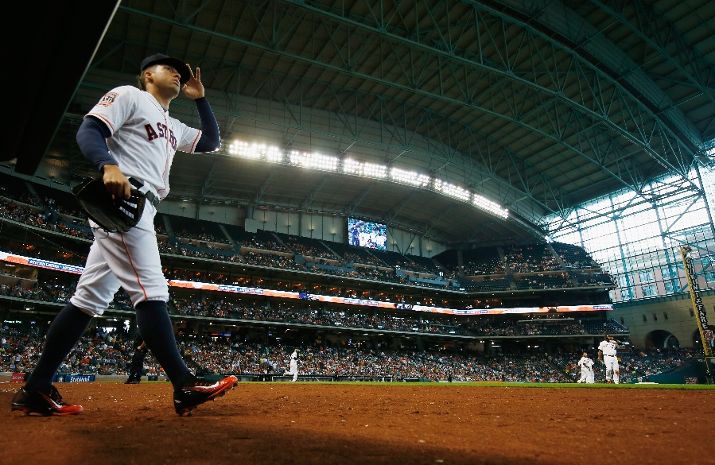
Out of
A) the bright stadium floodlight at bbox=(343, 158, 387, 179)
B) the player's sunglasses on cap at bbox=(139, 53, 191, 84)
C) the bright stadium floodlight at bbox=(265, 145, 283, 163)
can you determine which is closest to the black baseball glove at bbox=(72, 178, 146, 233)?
the player's sunglasses on cap at bbox=(139, 53, 191, 84)

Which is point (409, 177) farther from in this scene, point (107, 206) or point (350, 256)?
point (107, 206)

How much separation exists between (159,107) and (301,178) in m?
30.4

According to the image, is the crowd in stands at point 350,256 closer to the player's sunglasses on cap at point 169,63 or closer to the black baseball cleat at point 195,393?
the player's sunglasses on cap at point 169,63

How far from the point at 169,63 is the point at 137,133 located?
2.58ft

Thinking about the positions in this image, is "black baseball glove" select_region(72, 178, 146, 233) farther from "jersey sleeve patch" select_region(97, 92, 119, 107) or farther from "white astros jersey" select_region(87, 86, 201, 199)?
"jersey sleeve patch" select_region(97, 92, 119, 107)

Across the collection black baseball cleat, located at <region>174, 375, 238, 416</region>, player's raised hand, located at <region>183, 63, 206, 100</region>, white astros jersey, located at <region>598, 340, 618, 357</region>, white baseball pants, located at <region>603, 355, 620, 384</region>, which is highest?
player's raised hand, located at <region>183, 63, 206, 100</region>

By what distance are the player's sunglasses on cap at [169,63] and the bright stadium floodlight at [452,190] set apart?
30.9 metres

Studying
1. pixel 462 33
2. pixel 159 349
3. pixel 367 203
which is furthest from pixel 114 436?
pixel 367 203

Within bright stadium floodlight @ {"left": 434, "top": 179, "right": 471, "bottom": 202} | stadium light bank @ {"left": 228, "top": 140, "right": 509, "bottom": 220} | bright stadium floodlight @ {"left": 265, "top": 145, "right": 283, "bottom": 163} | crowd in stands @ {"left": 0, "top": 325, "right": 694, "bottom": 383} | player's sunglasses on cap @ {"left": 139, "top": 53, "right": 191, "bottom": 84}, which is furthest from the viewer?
bright stadium floodlight @ {"left": 434, "top": 179, "right": 471, "bottom": 202}

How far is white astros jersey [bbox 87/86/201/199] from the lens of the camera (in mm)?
A: 2881

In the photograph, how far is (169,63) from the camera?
3471mm

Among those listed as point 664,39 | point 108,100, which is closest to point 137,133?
point 108,100

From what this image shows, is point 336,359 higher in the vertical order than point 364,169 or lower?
lower

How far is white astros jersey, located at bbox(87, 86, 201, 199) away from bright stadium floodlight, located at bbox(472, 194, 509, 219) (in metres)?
34.5
